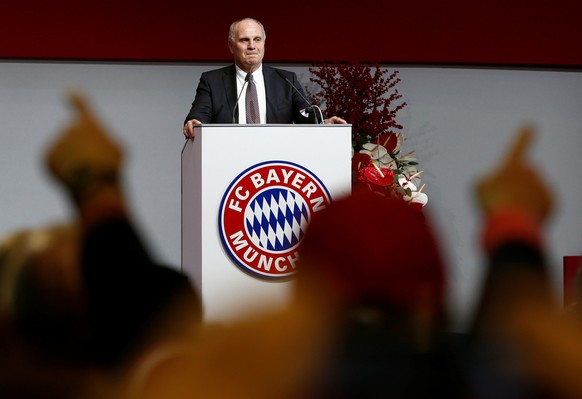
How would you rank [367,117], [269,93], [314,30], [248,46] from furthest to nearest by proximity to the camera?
[314,30] < [367,117] < [248,46] < [269,93]

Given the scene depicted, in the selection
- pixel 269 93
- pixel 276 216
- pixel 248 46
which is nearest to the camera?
pixel 276 216

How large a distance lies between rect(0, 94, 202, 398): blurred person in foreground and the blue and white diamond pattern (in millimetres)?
1649

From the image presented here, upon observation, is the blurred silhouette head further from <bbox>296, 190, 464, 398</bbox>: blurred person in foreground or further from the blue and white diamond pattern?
the blue and white diamond pattern

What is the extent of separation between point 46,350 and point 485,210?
157 millimetres

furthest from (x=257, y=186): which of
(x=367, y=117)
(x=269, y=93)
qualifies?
(x=367, y=117)

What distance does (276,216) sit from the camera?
1921 millimetres

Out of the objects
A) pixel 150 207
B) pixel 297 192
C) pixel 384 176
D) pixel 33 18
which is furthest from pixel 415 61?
pixel 297 192

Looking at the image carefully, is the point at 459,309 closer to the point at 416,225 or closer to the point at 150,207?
the point at 416,225

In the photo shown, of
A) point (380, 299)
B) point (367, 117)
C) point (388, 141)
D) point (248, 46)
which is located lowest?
point (380, 299)

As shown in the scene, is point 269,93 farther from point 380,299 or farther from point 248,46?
point 380,299

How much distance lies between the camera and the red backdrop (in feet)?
13.1

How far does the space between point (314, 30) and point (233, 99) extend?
4.78ft

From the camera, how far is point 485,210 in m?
0.29

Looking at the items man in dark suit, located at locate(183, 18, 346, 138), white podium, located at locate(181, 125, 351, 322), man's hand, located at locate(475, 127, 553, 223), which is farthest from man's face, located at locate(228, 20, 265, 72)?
man's hand, located at locate(475, 127, 553, 223)
